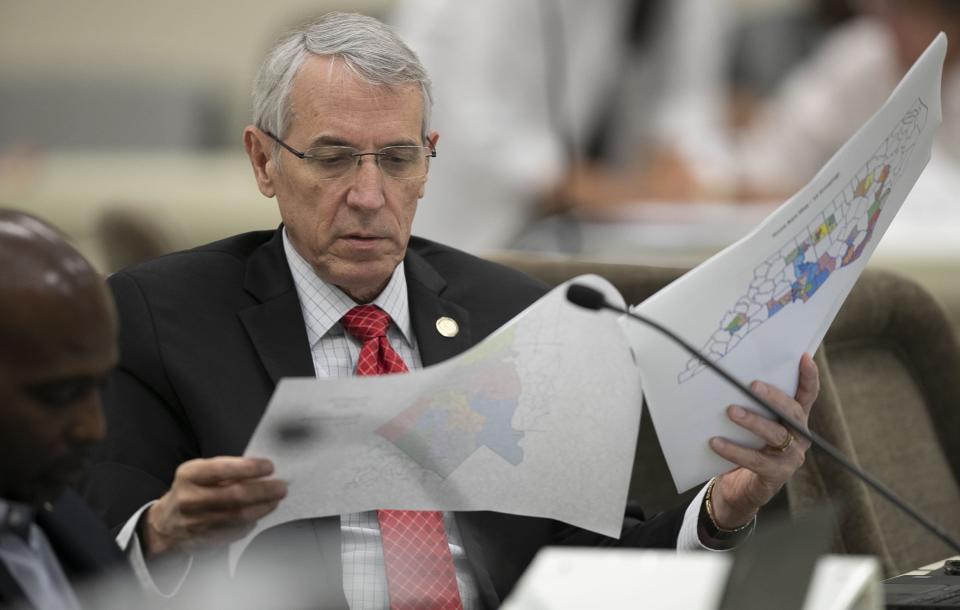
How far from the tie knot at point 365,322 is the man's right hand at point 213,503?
1.35 feet

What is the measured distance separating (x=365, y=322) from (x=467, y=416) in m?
0.33

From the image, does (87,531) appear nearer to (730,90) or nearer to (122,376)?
(122,376)

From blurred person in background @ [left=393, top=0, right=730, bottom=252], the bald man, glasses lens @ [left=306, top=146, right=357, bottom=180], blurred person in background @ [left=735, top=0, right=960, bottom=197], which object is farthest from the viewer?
blurred person in background @ [left=735, top=0, right=960, bottom=197]

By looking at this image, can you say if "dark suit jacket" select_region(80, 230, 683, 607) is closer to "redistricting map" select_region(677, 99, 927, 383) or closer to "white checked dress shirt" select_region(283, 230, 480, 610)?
"white checked dress shirt" select_region(283, 230, 480, 610)

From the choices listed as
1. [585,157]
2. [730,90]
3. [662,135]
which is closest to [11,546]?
[585,157]

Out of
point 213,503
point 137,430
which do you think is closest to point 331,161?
point 137,430

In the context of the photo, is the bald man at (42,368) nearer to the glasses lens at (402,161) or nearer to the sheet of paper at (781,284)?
the sheet of paper at (781,284)

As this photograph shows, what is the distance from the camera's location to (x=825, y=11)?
243 inches

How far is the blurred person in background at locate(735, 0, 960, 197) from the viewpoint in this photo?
14.4 ft

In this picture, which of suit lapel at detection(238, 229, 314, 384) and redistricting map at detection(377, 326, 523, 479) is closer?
redistricting map at detection(377, 326, 523, 479)

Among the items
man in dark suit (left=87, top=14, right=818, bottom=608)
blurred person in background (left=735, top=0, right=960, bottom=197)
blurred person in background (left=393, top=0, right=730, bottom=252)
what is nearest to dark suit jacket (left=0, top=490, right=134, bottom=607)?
man in dark suit (left=87, top=14, right=818, bottom=608)

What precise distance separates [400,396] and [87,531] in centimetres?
30

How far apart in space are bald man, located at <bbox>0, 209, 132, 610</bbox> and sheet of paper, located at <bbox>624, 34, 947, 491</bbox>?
1.88ft

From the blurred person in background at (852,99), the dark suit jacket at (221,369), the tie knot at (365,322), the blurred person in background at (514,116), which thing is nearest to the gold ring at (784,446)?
the dark suit jacket at (221,369)
